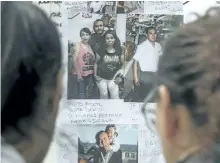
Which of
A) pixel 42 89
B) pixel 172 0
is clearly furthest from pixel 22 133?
pixel 172 0

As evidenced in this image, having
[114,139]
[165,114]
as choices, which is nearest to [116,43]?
[114,139]

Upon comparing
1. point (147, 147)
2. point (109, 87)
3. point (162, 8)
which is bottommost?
point (147, 147)

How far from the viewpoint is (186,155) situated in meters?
0.54

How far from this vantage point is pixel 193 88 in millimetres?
522

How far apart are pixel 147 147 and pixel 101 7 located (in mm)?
248

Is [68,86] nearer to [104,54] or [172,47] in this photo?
[104,54]

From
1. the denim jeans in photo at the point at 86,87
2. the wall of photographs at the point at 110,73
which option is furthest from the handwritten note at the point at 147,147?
the denim jeans in photo at the point at 86,87

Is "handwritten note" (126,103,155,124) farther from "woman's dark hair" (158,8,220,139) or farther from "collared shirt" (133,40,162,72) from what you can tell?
"woman's dark hair" (158,8,220,139)

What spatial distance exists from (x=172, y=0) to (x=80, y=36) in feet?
0.55

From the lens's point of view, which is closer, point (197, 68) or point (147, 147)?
point (197, 68)

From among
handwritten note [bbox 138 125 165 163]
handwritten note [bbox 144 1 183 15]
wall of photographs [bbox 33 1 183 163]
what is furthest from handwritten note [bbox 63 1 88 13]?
handwritten note [bbox 138 125 165 163]

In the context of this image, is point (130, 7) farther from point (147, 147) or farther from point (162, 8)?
point (147, 147)

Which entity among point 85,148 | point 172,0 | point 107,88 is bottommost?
point 85,148

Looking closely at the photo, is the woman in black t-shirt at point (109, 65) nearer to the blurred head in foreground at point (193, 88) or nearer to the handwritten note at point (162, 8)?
the handwritten note at point (162, 8)
